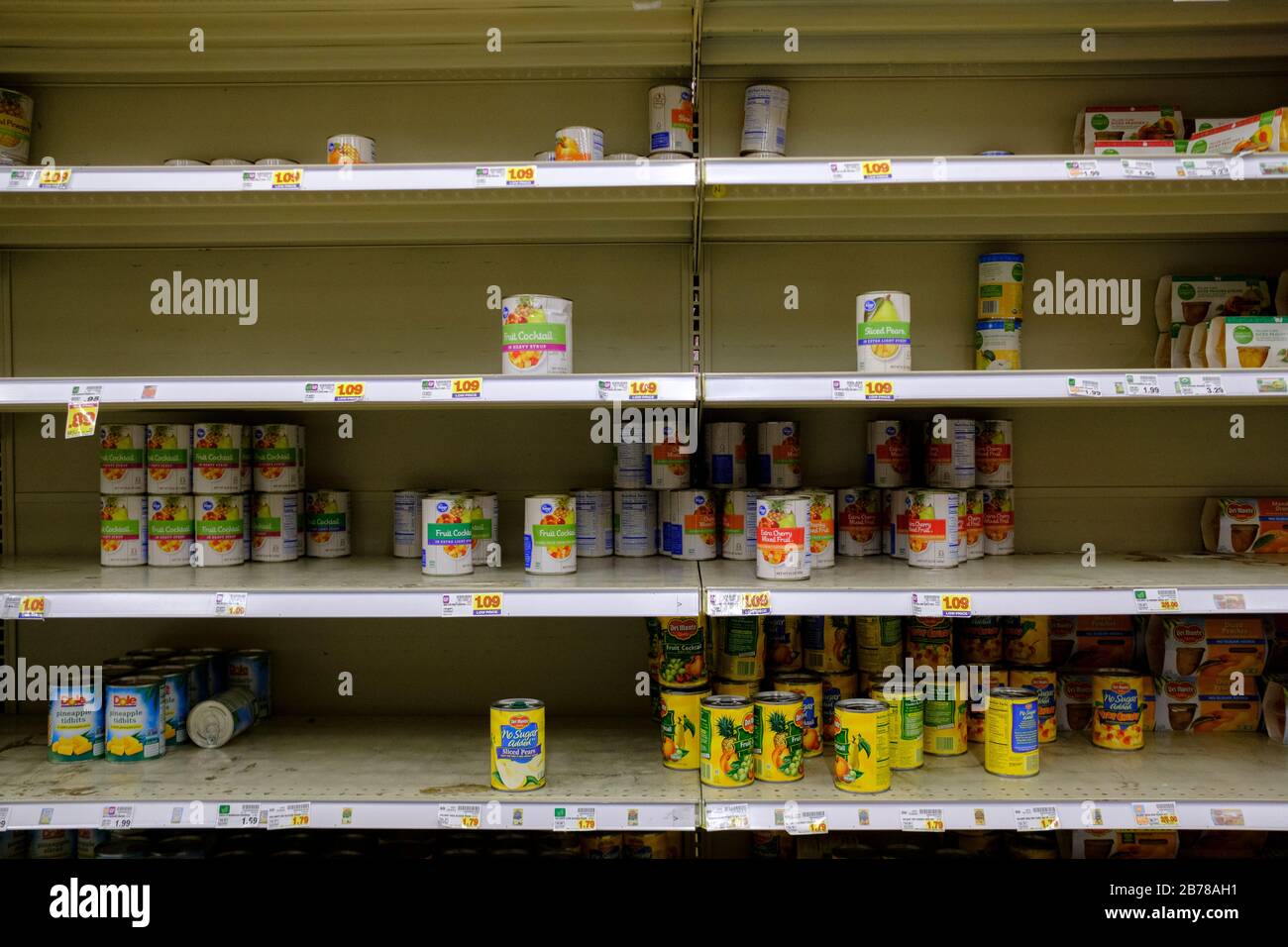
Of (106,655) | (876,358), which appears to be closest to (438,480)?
(106,655)

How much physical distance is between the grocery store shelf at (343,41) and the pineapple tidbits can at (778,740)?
1.57 metres

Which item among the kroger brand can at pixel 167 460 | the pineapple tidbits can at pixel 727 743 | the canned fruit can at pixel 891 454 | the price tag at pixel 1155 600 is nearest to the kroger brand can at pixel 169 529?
the kroger brand can at pixel 167 460

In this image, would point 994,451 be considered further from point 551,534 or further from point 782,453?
point 551,534

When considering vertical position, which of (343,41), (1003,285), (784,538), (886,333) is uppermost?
(343,41)

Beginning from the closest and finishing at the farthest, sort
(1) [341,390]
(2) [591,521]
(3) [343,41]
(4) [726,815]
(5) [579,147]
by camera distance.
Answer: (4) [726,815] < (1) [341,390] < (5) [579,147] < (2) [591,521] < (3) [343,41]

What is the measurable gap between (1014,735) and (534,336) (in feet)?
4.21

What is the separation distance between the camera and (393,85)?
2531 millimetres

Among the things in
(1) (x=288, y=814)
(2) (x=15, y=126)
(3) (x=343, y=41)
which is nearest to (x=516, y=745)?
(1) (x=288, y=814)

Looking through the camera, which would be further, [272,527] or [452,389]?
[272,527]

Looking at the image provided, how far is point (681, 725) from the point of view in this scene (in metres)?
2.02

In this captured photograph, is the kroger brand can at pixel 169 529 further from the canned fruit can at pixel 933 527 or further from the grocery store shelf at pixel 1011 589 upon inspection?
the canned fruit can at pixel 933 527

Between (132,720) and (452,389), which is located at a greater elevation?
(452,389)
